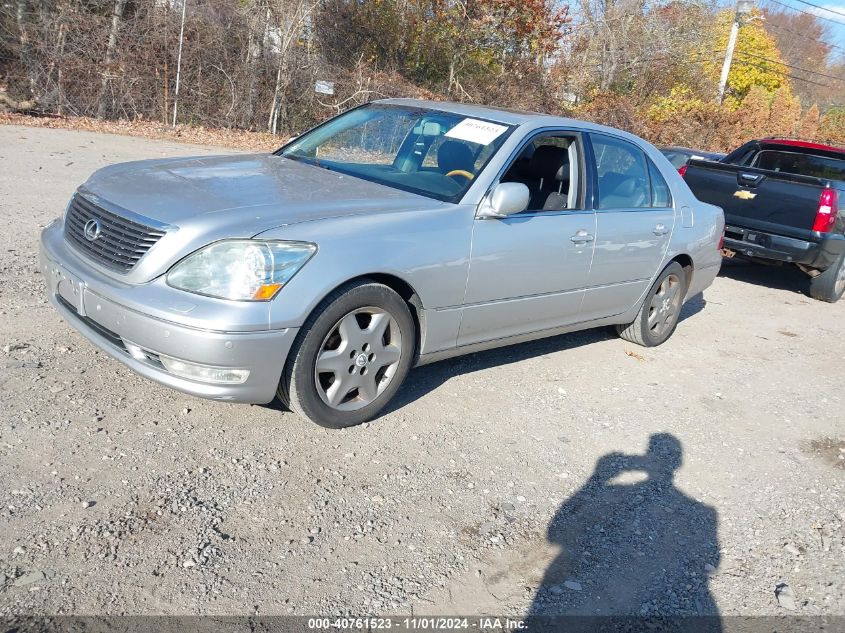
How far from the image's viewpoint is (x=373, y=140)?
5293 mm

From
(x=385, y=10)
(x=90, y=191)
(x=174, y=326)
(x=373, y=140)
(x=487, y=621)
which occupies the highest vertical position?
(x=385, y=10)

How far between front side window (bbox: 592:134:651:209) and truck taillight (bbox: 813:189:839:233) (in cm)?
349

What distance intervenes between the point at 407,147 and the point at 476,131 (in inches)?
18.5

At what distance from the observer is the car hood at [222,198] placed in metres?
3.62

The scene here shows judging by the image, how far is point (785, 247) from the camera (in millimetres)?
8562

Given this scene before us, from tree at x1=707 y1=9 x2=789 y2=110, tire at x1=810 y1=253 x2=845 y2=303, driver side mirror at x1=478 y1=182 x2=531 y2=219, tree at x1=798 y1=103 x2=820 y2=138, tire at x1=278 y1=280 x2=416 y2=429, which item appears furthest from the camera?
tree at x1=707 y1=9 x2=789 y2=110

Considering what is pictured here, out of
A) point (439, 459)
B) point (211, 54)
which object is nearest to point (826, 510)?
point (439, 459)

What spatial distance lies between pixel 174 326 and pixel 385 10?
19193mm

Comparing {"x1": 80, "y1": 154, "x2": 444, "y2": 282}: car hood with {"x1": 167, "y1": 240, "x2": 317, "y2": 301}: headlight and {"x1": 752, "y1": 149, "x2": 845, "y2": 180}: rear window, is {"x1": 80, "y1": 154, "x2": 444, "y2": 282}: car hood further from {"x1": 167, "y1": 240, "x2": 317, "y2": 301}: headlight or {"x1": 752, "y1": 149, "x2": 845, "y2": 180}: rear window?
{"x1": 752, "y1": 149, "x2": 845, "y2": 180}: rear window

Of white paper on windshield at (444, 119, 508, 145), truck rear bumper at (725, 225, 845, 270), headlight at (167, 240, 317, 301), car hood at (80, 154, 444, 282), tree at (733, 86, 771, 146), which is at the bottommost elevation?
truck rear bumper at (725, 225, 845, 270)

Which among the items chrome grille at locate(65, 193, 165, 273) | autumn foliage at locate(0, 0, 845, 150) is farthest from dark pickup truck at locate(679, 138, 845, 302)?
autumn foliage at locate(0, 0, 845, 150)

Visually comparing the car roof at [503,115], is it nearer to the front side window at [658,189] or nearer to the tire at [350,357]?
the front side window at [658,189]

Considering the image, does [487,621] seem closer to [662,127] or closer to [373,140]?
[373,140]

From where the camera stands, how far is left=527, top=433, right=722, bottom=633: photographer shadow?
3.05m
